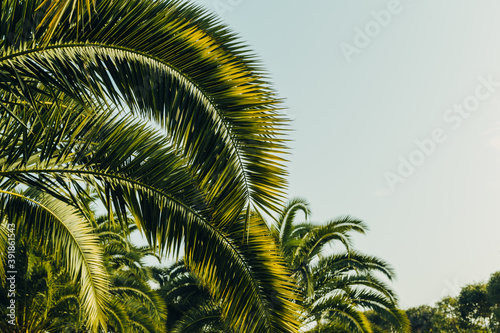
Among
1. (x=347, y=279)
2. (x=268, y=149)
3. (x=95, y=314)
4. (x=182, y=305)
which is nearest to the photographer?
(x=268, y=149)

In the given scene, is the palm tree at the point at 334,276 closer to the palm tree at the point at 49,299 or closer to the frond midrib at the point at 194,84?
the palm tree at the point at 49,299

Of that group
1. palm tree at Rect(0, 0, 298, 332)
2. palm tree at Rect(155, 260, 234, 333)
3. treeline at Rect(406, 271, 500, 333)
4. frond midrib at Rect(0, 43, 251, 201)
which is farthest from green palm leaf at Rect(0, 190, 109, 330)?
treeline at Rect(406, 271, 500, 333)

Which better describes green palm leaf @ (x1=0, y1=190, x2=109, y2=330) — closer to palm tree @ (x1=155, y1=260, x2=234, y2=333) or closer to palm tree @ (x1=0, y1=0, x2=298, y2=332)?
palm tree @ (x1=0, y1=0, x2=298, y2=332)

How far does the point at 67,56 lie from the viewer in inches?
130

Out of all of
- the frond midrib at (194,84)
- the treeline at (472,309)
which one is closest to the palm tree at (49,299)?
the frond midrib at (194,84)

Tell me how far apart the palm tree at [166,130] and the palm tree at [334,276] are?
889 centimetres

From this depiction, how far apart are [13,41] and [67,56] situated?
1.24 feet

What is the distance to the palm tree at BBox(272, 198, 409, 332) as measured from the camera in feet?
44.4

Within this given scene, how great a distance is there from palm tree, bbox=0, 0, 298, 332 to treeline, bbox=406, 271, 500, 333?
103 feet

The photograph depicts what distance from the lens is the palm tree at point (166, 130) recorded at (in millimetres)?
3348

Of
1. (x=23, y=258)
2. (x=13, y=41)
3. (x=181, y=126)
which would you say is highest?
(x=23, y=258)

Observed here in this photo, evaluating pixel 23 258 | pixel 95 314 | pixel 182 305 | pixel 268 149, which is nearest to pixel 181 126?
pixel 268 149

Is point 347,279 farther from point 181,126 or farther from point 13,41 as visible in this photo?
point 13,41

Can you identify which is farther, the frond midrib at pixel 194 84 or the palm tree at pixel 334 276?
the palm tree at pixel 334 276
